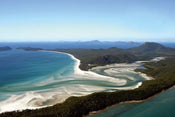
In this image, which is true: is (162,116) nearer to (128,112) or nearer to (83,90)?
(128,112)

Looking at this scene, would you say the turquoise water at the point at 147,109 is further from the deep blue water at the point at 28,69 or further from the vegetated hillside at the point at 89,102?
the deep blue water at the point at 28,69

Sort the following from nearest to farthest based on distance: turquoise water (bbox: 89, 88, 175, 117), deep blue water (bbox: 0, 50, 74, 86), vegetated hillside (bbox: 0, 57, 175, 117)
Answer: vegetated hillside (bbox: 0, 57, 175, 117), turquoise water (bbox: 89, 88, 175, 117), deep blue water (bbox: 0, 50, 74, 86)

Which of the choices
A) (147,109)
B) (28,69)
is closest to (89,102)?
(147,109)

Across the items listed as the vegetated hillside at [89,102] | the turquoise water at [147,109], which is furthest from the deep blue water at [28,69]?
the turquoise water at [147,109]

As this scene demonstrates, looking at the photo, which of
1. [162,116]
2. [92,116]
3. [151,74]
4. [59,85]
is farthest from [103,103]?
[151,74]

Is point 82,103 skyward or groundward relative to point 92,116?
skyward

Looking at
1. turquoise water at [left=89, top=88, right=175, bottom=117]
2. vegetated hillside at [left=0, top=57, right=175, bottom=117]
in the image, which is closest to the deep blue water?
vegetated hillside at [left=0, top=57, right=175, bottom=117]

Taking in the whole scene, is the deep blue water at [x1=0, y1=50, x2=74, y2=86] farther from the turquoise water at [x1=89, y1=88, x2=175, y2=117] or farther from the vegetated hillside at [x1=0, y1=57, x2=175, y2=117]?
the turquoise water at [x1=89, y1=88, x2=175, y2=117]

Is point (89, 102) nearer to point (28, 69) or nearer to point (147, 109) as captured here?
point (147, 109)
